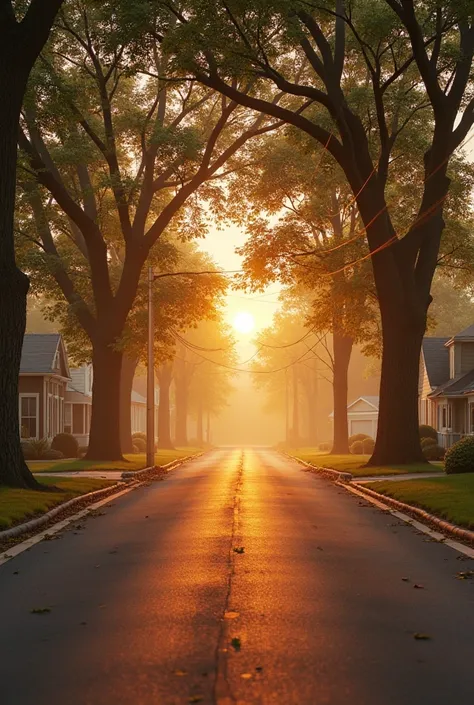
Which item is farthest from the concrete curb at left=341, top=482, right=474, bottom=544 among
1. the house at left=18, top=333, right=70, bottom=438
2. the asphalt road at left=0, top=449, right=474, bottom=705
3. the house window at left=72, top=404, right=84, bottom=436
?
the house window at left=72, top=404, right=84, bottom=436

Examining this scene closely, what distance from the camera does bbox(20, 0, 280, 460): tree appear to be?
3269 cm

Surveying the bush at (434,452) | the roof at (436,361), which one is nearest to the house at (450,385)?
the roof at (436,361)

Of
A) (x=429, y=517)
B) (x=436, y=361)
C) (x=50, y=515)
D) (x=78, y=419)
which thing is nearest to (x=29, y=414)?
(x=78, y=419)

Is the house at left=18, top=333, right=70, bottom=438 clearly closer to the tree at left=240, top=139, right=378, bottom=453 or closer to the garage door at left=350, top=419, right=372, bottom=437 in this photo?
the tree at left=240, top=139, right=378, bottom=453

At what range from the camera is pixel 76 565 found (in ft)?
34.4

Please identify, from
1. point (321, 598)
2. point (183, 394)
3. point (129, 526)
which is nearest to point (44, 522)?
point (129, 526)

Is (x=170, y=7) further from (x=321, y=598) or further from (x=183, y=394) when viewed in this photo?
(x=183, y=394)

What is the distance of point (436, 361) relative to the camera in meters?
58.9

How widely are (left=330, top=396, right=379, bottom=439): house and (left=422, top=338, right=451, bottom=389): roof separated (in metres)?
23.5

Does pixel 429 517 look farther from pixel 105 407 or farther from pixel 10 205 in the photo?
pixel 105 407

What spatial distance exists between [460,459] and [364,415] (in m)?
60.2

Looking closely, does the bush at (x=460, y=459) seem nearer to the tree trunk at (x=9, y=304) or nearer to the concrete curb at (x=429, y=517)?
the concrete curb at (x=429, y=517)

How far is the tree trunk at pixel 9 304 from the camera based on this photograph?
19672 mm

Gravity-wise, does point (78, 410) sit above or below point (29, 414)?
above
